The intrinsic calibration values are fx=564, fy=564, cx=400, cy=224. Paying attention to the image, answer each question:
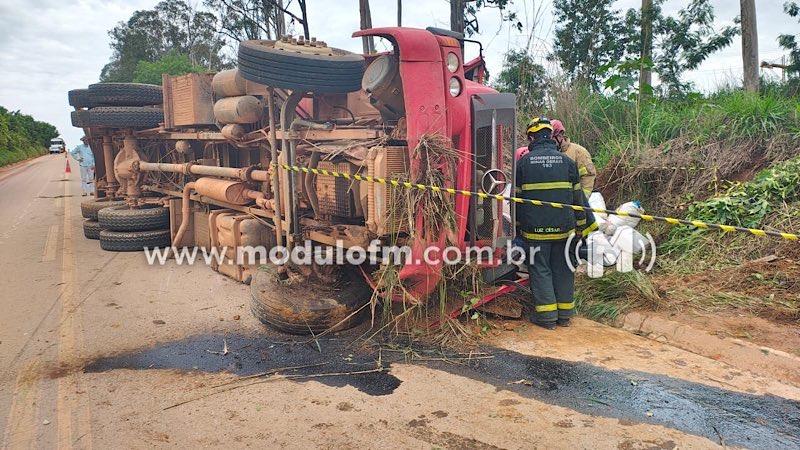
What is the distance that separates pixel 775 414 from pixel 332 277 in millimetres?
3170

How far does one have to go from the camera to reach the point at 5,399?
353cm

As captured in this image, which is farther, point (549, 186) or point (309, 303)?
point (549, 186)

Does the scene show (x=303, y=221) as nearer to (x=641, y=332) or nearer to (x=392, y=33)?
(x=392, y=33)

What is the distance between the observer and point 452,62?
14.0 feet

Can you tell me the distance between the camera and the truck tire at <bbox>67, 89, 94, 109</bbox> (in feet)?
27.5

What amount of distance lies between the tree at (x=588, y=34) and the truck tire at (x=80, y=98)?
33.1 ft

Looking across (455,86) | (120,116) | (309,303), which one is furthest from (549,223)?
(120,116)

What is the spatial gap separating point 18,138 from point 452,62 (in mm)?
44715

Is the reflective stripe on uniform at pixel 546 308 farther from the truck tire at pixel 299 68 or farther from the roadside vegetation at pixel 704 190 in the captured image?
the truck tire at pixel 299 68

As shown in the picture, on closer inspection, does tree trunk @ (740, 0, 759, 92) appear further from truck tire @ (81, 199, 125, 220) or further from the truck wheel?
truck tire @ (81, 199, 125, 220)

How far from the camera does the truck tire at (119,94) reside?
829 cm

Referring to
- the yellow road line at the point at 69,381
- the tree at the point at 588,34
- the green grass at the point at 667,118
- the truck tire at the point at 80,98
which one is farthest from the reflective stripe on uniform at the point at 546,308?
the tree at the point at 588,34

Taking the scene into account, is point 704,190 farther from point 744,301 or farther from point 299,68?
point 299,68

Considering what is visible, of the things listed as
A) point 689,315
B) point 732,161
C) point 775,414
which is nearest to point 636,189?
point 732,161
